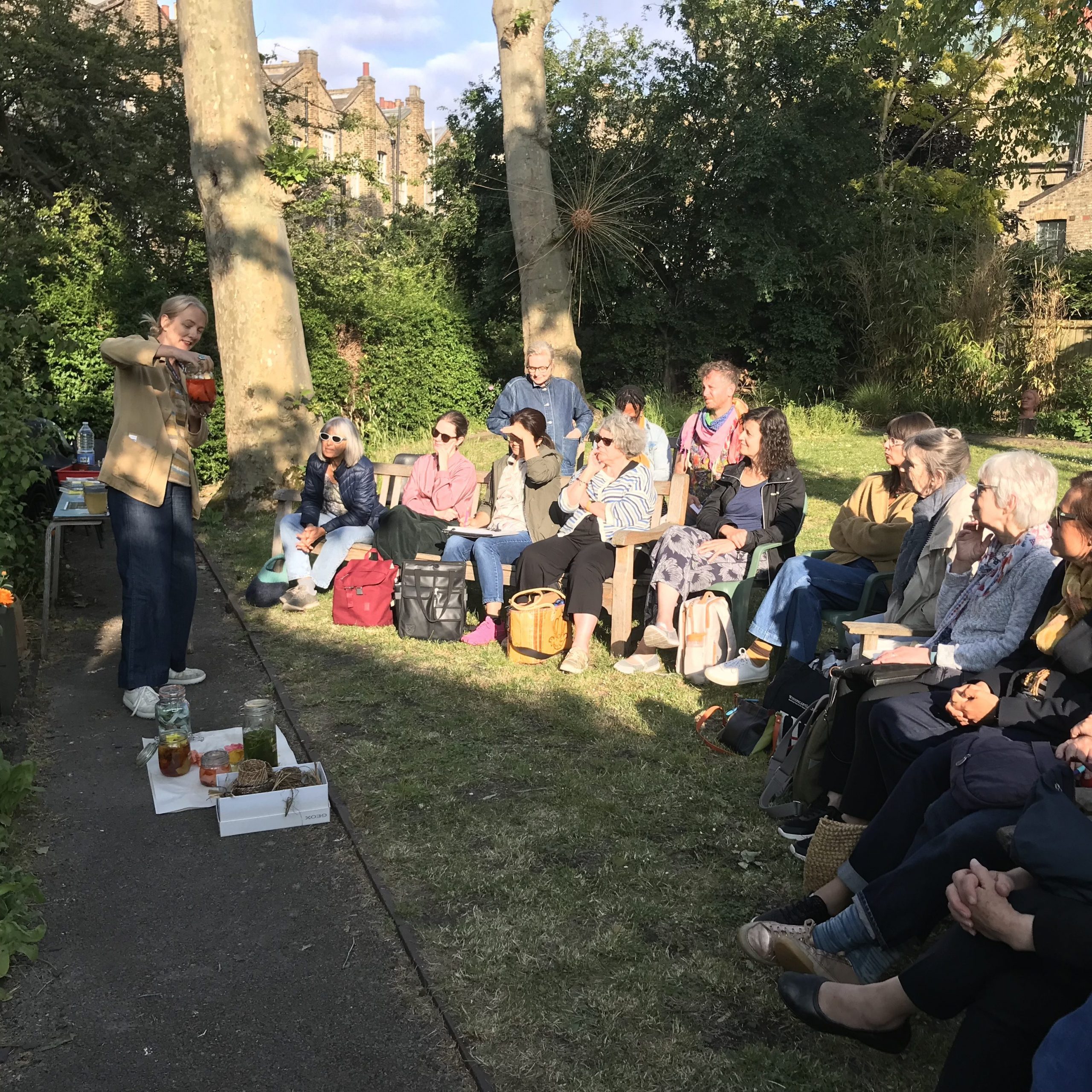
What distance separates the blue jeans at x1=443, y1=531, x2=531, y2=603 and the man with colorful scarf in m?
1.13

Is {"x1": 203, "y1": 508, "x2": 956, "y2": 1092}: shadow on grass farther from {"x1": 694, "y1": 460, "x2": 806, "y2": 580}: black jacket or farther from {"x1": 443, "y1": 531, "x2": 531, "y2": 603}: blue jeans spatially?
{"x1": 694, "y1": 460, "x2": 806, "y2": 580}: black jacket

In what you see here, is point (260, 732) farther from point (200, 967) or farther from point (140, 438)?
point (140, 438)

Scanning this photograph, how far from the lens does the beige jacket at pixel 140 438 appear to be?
196 inches

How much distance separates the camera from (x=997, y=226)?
21.2 metres

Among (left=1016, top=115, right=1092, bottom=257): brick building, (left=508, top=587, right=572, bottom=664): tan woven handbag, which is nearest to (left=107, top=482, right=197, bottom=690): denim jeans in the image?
(left=508, top=587, right=572, bottom=664): tan woven handbag

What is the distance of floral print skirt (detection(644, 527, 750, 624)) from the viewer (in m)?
5.80

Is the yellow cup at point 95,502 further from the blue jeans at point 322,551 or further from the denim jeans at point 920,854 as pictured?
the denim jeans at point 920,854

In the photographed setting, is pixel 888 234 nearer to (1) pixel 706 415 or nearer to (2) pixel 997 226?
(2) pixel 997 226

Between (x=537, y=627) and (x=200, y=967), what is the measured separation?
10.0ft

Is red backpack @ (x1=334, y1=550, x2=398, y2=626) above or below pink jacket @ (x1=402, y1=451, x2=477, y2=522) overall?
below

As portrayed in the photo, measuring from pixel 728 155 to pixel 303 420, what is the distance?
34.4 ft

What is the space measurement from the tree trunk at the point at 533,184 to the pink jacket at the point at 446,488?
5.50 meters

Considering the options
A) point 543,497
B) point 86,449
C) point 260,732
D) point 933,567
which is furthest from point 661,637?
point 86,449

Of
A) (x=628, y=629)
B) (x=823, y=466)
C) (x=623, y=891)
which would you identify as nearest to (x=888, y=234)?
(x=823, y=466)
